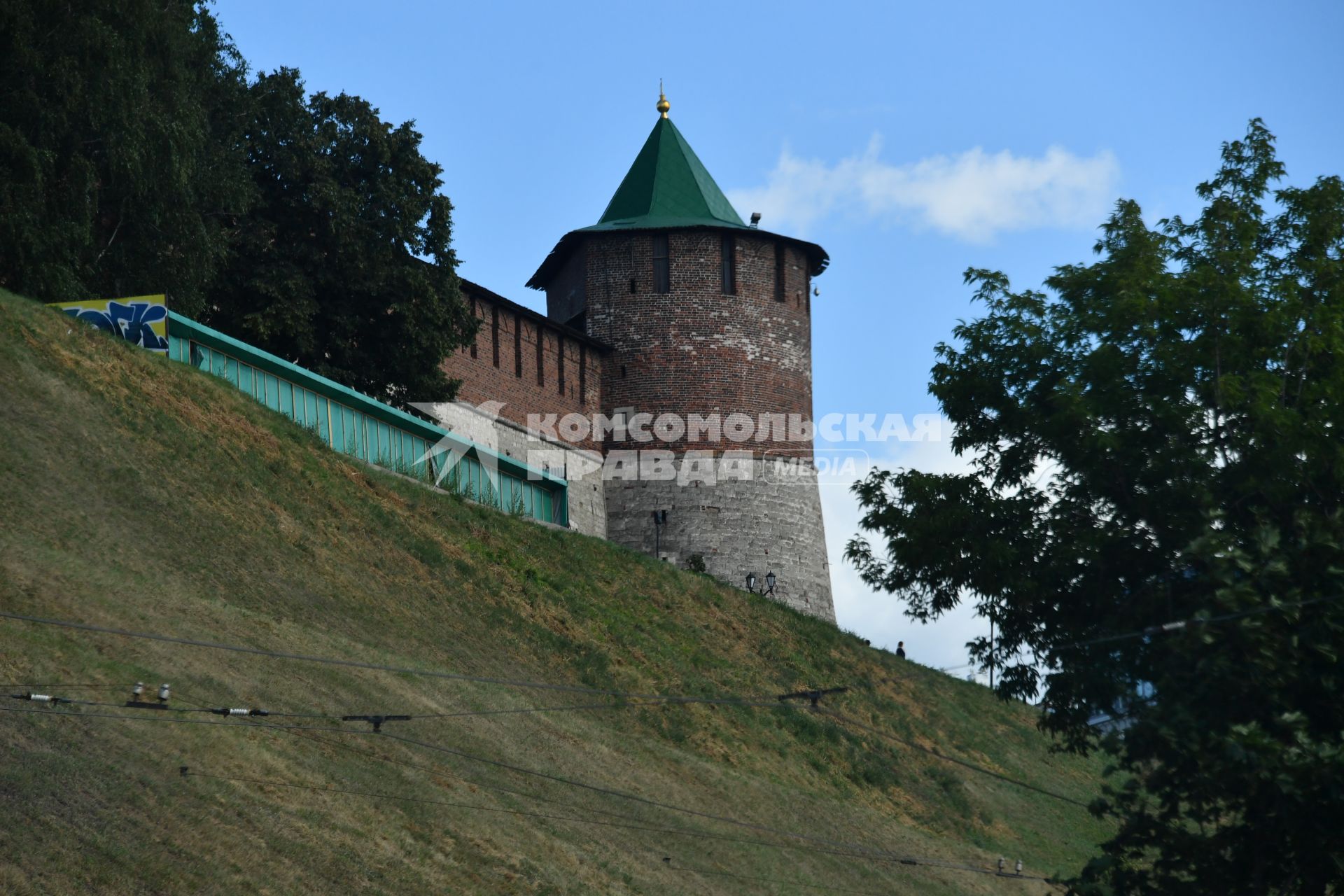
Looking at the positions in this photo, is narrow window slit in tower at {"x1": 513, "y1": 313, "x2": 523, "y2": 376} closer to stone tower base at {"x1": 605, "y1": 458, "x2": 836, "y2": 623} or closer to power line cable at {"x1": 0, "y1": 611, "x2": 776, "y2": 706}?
stone tower base at {"x1": 605, "y1": 458, "x2": 836, "y2": 623}

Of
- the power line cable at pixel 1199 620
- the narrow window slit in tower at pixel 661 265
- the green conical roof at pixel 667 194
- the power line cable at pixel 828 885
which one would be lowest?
the power line cable at pixel 828 885

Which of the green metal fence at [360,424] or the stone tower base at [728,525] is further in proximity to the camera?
the stone tower base at [728,525]

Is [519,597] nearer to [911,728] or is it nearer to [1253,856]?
[911,728]

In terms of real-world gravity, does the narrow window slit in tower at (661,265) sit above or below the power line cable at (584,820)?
above

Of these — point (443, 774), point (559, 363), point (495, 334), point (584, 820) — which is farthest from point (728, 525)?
point (443, 774)

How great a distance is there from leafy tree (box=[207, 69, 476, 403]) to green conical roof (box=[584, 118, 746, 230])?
883cm

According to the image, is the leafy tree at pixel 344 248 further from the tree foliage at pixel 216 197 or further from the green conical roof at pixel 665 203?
the green conical roof at pixel 665 203

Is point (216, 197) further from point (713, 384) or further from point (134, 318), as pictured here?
point (713, 384)

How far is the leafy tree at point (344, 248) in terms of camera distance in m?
31.0

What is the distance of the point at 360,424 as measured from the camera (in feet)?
96.8

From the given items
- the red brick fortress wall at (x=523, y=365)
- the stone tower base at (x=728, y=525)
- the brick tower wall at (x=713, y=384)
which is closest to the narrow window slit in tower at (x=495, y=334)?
the red brick fortress wall at (x=523, y=365)

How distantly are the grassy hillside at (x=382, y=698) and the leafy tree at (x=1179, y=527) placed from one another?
4.64 m

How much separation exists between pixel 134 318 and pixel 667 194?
18.5 m

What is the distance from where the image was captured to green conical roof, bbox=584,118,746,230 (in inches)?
1629
